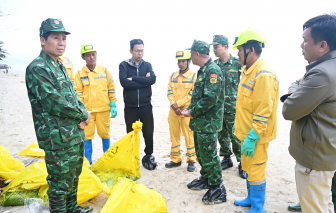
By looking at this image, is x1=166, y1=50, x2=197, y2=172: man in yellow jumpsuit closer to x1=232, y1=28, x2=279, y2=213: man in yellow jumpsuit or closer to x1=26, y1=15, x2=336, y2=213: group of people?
x1=26, y1=15, x2=336, y2=213: group of people

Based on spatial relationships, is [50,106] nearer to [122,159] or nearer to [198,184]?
[122,159]

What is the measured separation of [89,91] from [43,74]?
199 centimetres

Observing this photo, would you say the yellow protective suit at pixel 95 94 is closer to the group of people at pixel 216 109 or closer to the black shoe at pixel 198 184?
the group of people at pixel 216 109

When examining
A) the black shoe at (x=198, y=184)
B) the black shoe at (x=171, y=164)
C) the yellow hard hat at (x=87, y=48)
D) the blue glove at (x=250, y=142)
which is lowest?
the black shoe at (x=171, y=164)

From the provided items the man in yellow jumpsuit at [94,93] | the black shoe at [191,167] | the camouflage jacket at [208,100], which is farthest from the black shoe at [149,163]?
the camouflage jacket at [208,100]

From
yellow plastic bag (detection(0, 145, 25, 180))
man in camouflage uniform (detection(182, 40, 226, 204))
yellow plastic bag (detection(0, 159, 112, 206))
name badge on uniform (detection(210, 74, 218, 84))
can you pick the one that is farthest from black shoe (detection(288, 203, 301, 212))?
yellow plastic bag (detection(0, 145, 25, 180))

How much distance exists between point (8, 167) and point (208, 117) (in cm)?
306

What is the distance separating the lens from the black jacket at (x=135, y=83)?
4.16 m

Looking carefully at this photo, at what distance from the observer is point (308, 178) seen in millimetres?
1936

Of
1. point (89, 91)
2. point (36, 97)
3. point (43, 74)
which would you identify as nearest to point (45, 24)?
point (43, 74)

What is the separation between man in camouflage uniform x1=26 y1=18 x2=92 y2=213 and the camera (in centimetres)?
224

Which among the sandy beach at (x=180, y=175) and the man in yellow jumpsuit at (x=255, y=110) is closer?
the man in yellow jumpsuit at (x=255, y=110)

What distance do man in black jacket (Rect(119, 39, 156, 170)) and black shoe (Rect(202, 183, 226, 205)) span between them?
53.8 inches

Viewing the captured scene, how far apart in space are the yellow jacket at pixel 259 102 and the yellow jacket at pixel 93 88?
8.15 feet
